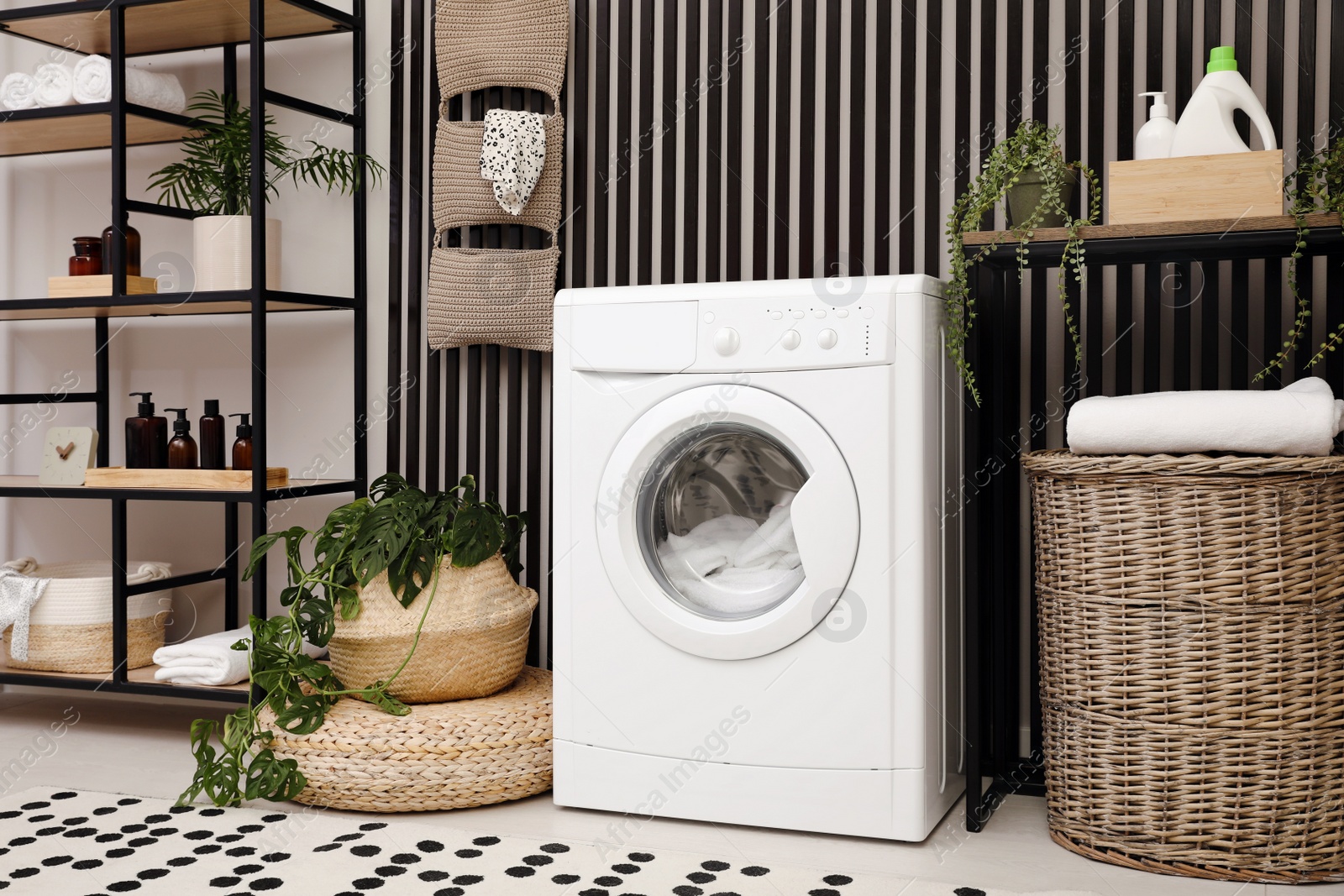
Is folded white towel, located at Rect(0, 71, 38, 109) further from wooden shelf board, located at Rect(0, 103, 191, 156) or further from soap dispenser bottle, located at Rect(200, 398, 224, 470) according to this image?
soap dispenser bottle, located at Rect(200, 398, 224, 470)

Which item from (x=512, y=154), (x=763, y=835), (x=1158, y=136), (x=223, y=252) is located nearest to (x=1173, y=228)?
(x=1158, y=136)

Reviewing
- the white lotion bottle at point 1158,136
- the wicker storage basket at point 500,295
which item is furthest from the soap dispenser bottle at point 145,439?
the white lotion bottle at point 1158,136

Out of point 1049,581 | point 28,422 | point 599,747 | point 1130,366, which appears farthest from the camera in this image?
point 28,422

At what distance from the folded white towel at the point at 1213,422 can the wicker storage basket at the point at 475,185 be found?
1.32 meters

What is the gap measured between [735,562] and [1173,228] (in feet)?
3.02

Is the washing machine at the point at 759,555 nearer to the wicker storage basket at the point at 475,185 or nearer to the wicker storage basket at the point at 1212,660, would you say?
the wicker storage basket at the point at 1212,660

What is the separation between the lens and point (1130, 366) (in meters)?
2.31

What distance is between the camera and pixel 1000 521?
2307 mm

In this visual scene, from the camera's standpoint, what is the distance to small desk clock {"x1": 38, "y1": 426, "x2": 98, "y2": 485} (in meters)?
2.74

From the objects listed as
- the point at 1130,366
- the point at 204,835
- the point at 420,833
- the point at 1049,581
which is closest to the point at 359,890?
the point at 420,833

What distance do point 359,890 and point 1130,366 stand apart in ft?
5.59

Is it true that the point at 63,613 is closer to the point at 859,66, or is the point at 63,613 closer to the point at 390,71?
the point at 390,71

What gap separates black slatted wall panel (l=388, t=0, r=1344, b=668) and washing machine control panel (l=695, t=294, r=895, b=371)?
0.52m

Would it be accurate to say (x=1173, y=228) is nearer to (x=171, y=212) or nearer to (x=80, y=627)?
(x=171, y=212)
